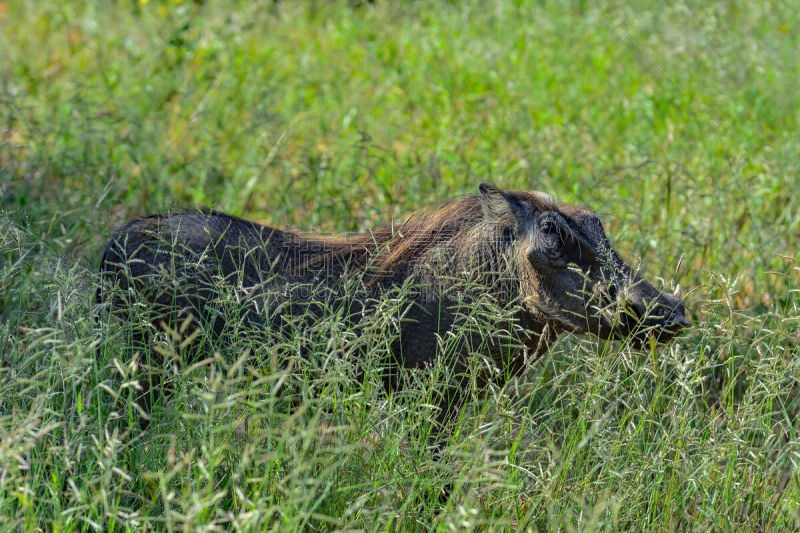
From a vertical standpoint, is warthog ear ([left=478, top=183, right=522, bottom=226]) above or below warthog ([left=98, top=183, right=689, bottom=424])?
above

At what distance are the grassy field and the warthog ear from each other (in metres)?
0.43

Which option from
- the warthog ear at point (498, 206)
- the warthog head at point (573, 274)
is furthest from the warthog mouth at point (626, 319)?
the warthog ear at point (498, 206)

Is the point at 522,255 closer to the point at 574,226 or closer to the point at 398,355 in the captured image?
the point at 574,226

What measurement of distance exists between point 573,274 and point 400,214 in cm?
157

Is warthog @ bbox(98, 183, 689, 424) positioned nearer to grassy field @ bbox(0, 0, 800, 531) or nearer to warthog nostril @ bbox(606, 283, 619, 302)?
warthog nostril @ bbox(606, 283, 619, 302)

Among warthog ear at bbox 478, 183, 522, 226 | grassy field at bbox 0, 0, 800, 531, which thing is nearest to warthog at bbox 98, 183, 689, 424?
warthog ear at bbox 478, 183, 522, 226

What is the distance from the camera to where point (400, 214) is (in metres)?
4.50

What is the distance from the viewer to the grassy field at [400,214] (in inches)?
96.3

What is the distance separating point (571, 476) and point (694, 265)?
1.52 meters

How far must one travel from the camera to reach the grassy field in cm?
245

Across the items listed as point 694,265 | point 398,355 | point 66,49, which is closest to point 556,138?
point 694,265

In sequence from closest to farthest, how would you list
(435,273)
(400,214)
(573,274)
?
(435,273)
(573,274)
(400,214)

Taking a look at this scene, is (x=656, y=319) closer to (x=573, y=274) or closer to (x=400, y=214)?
(x=573, y=274)

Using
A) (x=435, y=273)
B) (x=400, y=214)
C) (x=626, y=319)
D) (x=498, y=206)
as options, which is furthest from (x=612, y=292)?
(x=400, y=214)
